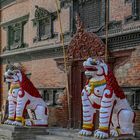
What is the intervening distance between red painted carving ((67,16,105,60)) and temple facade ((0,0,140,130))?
37 mm

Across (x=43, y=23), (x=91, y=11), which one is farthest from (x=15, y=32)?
(x=91, y=11)

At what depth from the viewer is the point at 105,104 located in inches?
381

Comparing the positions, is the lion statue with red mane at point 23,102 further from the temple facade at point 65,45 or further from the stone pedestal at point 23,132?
the temple facade at point 65,45

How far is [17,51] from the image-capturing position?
57.7ft

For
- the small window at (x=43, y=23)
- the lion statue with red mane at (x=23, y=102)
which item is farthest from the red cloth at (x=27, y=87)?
the small window at (x=43, y=23)

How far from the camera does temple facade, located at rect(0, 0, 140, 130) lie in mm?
11695

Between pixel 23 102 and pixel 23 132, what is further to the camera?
pixel 23 102

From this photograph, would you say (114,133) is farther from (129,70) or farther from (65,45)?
(65,45)

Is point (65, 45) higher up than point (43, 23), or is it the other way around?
point (43, 23)

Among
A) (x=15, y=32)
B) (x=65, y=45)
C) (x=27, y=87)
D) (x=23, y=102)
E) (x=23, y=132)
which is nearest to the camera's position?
(x=23, y=132)

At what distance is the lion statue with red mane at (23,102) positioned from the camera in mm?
12609

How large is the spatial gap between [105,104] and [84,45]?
395 centimetres

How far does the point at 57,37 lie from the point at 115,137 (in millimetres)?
6160

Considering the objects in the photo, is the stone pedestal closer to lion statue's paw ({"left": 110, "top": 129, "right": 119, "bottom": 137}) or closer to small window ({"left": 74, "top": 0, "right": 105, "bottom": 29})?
lion statue's paw ({"left": 110, "top": 129, "right": 119, "bottom": 137})
